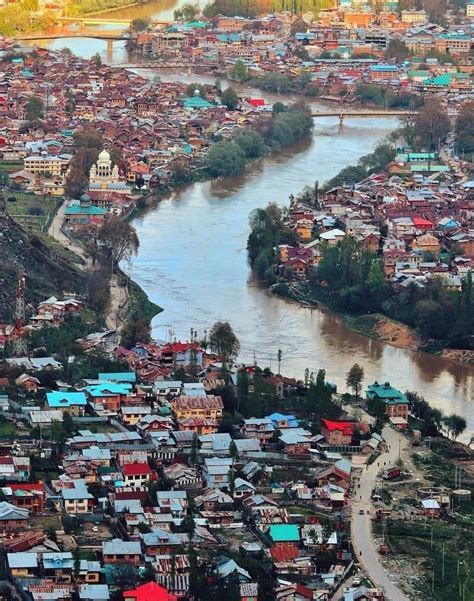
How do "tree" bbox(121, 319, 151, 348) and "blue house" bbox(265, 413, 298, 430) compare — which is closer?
"blue house" bbox(265, 413, 298, 430)

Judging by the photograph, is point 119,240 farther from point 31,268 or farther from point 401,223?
point 401,223

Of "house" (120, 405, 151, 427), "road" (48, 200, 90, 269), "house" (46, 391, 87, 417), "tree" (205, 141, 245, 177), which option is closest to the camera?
"house" (120, 405, 151, 427)

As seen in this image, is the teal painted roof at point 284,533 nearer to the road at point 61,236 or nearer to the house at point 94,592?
the house at point 94,592

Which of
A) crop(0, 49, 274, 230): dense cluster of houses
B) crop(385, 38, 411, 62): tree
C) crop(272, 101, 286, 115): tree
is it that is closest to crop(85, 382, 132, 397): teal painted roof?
crop(0, 49, 274, 230): dense cluster of houses

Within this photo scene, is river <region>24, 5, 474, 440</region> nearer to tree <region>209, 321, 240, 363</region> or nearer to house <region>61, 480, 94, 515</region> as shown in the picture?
tree <region>209, 321, 240, 363</region>

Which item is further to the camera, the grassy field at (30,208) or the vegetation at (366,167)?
the vegetation at (366,167)

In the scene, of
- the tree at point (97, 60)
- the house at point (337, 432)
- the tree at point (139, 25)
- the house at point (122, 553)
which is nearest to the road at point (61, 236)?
the house at point (337, 432)
